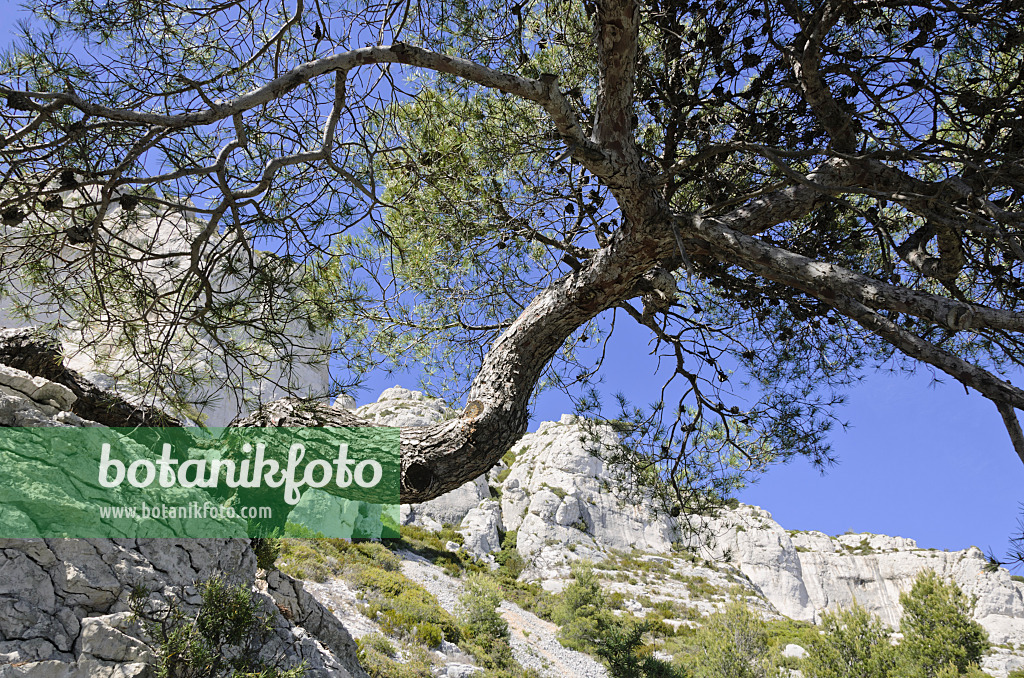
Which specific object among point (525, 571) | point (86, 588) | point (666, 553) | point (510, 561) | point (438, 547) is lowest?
point (86, 588)

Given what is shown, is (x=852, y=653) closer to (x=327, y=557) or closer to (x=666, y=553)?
(x=327, y=557)

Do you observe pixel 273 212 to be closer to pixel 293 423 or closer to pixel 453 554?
pixel 293 423

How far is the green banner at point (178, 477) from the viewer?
9.03 feet

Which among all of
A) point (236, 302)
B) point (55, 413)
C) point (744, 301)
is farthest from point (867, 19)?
point (55, 413)

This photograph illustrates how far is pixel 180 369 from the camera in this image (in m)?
3.28

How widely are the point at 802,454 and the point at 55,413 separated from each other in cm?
628

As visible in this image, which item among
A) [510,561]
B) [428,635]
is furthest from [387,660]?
[510,561]

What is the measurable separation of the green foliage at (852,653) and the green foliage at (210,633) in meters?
11.9

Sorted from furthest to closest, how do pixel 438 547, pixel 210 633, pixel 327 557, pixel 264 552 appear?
pixel 438 547 < pixel 327 557 < pixel 264 552 < pixel 210 633

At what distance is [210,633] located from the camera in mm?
4441

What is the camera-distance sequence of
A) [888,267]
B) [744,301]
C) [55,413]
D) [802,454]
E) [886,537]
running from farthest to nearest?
[886,537]
[55,413]
[744,301]
[802,454]
[888,267]

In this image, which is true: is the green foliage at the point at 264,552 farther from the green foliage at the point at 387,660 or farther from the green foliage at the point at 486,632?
the green foliage at the point at 486,632

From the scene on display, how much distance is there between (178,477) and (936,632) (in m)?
15.8

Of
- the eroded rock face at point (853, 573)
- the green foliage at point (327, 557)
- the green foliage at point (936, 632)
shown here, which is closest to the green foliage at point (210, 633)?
the green foliage at point (327, 557)
